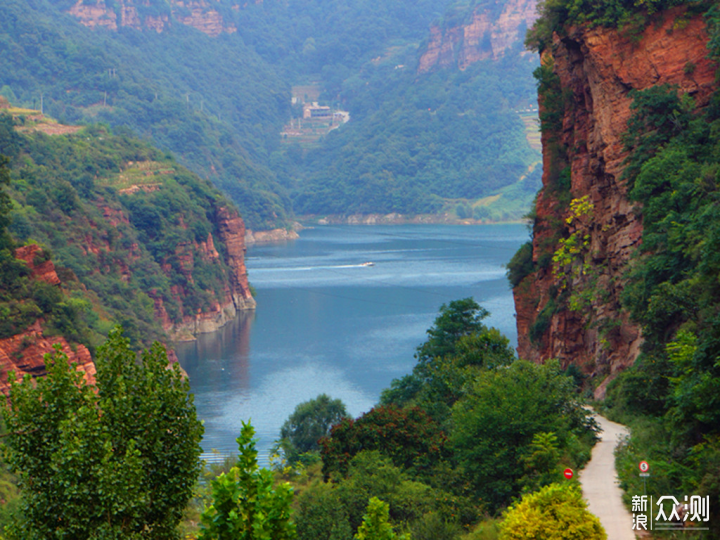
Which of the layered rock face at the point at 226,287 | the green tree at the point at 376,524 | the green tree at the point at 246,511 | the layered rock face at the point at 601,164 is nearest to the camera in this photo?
the green tree at the point at 246,511

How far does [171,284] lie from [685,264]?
325 ft

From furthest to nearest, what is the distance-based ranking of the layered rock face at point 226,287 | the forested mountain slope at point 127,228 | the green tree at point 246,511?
1. the layered rock face at point 226,287
2. the forested mountain slope at point 127,228
3. the green tree at point 246,511

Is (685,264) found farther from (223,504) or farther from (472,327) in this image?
(472,327)

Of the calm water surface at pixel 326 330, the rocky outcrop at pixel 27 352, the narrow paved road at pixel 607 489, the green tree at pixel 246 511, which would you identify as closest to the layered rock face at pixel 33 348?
the rocky outcrop at pixel 27 352

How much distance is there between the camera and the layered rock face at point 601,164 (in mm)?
31562

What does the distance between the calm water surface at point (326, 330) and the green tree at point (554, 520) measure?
38.0 meters

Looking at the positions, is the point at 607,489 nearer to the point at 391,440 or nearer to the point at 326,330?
the point at 391,440

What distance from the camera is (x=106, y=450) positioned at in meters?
9.98

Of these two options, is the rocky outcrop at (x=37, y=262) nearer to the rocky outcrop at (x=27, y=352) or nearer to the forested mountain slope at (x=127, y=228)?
Answer: the rocky outcrop at (x=27, y=352)

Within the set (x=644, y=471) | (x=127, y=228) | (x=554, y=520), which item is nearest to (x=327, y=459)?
(x=644, y=471)

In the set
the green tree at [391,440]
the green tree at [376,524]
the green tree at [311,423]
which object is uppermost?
the green tree at [376,524]

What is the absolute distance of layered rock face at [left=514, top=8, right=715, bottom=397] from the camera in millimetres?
31562

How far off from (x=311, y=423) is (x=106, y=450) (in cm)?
4906

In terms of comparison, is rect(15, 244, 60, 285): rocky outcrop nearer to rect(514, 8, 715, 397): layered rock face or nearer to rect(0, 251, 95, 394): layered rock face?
rect(0, 251, 95, 394): layered rock face
